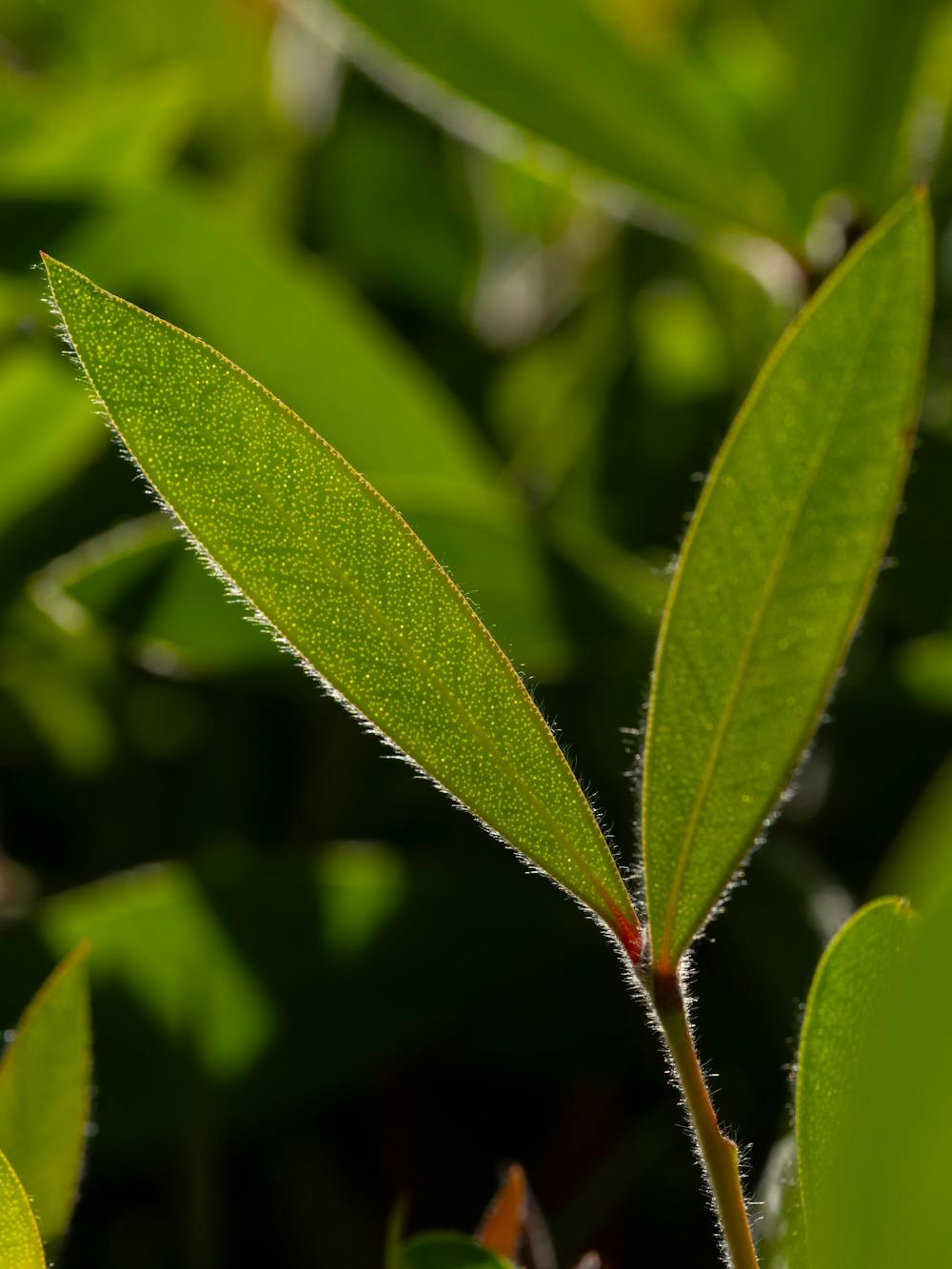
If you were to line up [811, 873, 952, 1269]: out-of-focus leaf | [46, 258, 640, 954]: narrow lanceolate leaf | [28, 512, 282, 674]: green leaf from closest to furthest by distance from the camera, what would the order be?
[811, 873, 952, 1269]: out-of-focus leaf < [46, 258, 640, 954]: narrow lanceolate leaf < [28, 512, 282, 674]: green leaf

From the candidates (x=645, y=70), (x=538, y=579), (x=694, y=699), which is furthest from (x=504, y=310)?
(x=694, y=699)

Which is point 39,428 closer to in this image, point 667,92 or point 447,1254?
point 667,92

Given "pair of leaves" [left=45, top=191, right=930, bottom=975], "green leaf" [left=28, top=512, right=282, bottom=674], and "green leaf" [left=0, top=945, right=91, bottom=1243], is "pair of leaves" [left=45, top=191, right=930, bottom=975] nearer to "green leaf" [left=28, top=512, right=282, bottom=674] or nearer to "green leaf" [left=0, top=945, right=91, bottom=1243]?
"green leaf" [left=0, top=945, right=91, bottom=1243]

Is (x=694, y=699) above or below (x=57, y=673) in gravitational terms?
above

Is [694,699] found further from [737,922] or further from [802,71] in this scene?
[802,71]

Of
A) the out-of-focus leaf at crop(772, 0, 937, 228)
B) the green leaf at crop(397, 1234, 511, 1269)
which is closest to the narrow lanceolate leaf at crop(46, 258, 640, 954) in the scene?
the green leaf at crop(397, 1234, 511, 1269)

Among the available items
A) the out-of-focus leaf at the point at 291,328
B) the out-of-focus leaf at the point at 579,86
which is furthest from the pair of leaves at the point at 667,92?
the out-of-focus leaf at the point at 291,328
